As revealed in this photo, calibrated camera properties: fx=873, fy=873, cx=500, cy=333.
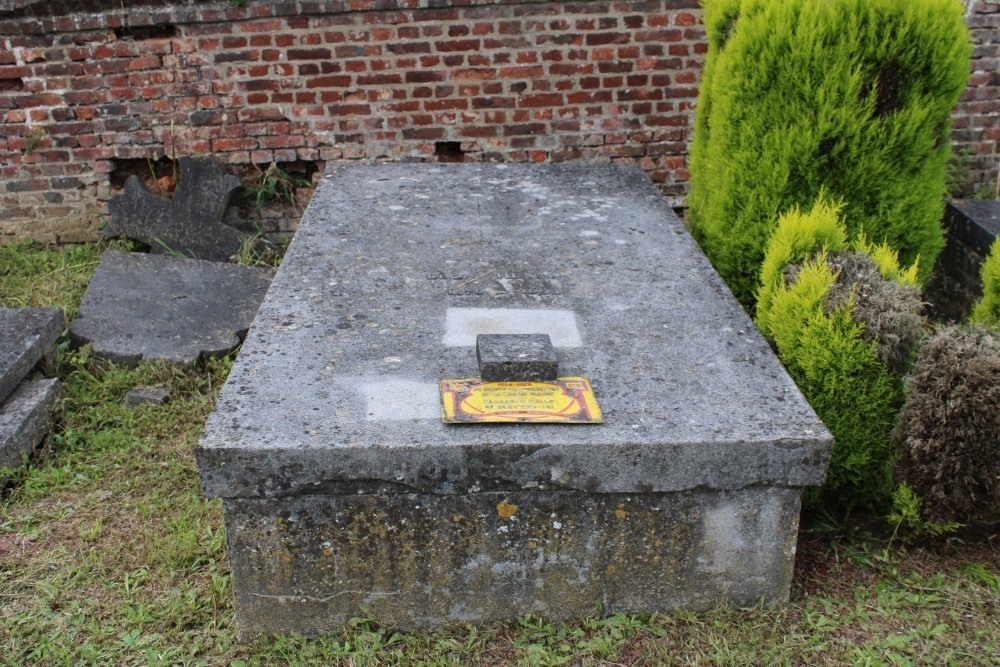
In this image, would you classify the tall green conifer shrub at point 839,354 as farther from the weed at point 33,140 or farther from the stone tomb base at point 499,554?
the weed at point 33,140

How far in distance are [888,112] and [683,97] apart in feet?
7.39

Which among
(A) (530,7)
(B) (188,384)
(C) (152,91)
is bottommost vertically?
(B) (188,384)

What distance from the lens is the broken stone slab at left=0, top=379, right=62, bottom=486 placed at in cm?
332

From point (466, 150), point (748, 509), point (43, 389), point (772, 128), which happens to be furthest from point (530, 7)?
point (748, 509)

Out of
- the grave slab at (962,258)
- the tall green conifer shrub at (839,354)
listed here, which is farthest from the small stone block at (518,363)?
the grave slab at (962,258)

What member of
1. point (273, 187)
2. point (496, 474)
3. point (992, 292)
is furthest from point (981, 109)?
point (496, 474)

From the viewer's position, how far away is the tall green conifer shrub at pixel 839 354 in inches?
103

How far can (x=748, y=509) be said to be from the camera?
7.59 ft

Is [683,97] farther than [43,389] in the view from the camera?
Yes

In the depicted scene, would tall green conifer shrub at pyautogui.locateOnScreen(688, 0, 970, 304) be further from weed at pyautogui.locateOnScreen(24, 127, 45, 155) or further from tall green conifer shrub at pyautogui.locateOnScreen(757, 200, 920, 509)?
weed at pyautogui.locateOnScreen(24, 127, 45, 155)

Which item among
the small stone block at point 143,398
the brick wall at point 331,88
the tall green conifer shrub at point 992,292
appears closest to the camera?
the tall green conifer shrub at point 992,292

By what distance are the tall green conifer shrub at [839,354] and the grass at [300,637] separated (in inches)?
9.3

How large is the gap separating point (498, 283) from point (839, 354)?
3.89ft

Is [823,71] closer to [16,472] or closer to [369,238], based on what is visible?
[369,238]
